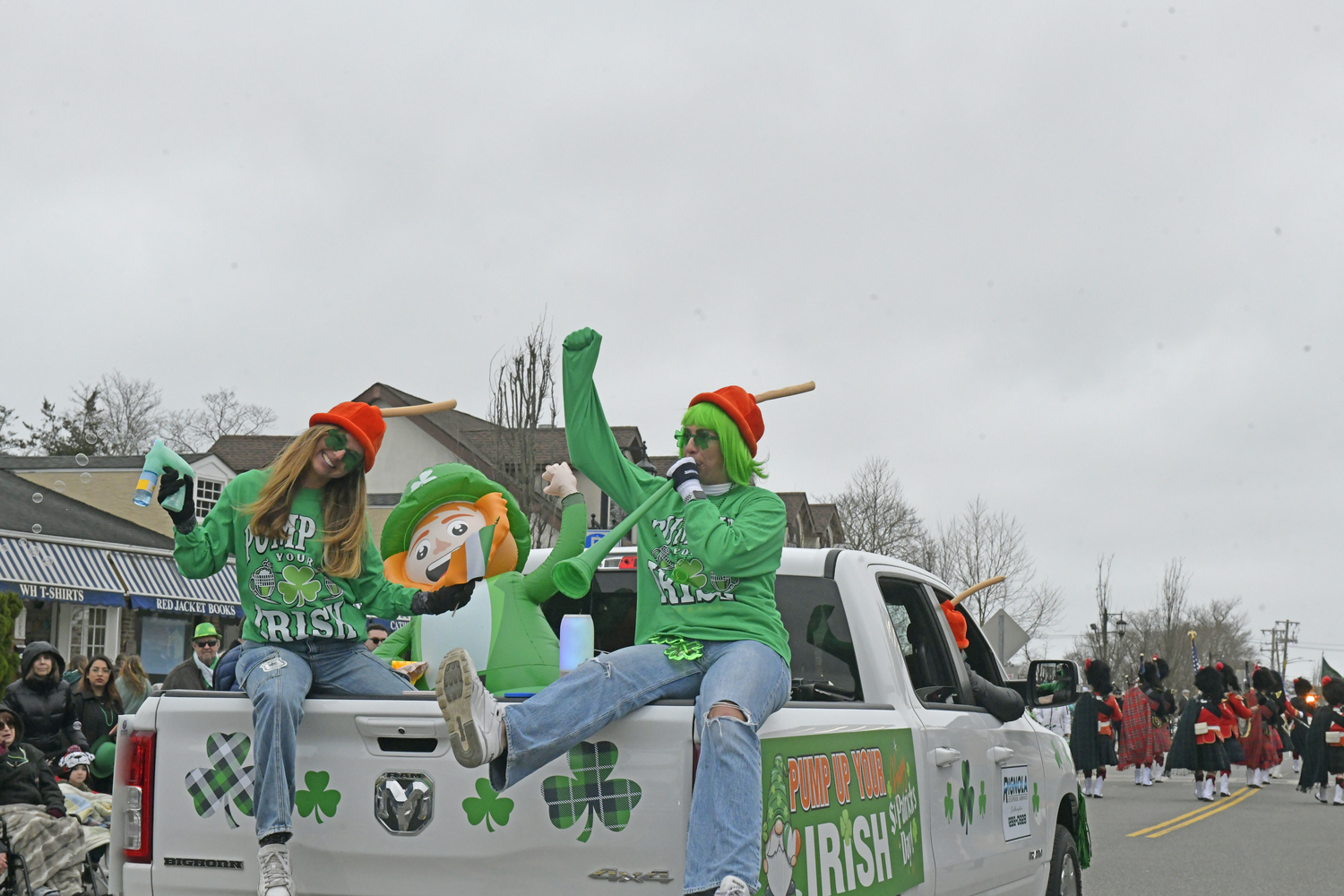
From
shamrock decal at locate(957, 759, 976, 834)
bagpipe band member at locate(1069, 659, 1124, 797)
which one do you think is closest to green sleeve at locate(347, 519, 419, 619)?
shamrock decal at locate(957, 759, 976, 834)

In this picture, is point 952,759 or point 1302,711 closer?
point 952,759

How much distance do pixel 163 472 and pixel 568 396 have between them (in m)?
1.34

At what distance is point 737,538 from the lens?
4250 millimetres

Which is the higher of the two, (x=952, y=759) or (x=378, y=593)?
(x=378, y=593)

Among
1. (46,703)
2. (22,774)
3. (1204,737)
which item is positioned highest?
(46,703)

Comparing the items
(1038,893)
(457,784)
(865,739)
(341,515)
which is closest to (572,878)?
(457,784)

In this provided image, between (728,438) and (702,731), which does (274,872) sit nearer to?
(702,731)

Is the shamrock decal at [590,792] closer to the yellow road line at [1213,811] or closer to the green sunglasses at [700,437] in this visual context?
the green sunglasses at [700,437]

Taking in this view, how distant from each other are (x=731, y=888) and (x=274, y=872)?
1216 millimetres

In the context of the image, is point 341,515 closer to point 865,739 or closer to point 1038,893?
point 865,739

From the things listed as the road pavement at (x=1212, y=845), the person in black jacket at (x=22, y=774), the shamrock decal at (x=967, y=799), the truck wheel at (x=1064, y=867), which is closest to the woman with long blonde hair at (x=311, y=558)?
the shamrock decal at (x=967, y=799)

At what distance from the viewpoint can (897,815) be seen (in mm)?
4598

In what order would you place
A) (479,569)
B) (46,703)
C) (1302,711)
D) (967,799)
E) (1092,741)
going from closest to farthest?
(479,569) → (967,799) → (46,703) → (1092,741) → (1302,711)

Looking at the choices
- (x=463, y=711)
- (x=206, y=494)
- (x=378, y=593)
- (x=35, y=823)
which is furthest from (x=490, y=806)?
(x=206, y=494)
